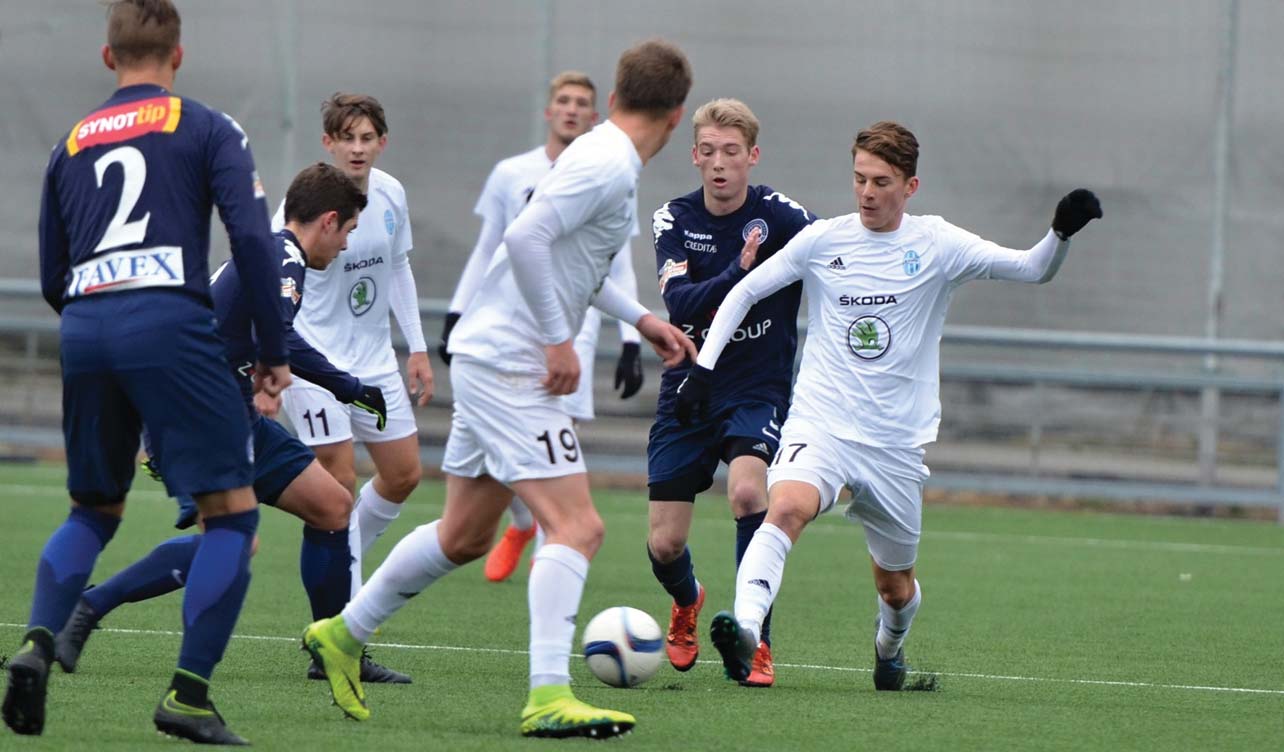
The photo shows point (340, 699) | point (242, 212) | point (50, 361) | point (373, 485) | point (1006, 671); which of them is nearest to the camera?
point (242, 212)

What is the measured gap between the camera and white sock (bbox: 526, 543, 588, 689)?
494 centimetres

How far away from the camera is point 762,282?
6.54m

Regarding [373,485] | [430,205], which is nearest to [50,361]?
[430,205]

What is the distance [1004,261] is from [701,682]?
1792 mm

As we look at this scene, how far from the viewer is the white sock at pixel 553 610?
4.94 m

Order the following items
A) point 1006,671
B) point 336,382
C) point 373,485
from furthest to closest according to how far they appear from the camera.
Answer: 1. point 373,485
2. point 1006,671
3. point 336,382

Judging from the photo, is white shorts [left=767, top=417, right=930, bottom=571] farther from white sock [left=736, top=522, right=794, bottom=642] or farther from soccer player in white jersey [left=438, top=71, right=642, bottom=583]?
soccer player in white jersey [left=438, top=71, right=642, bottom=583]

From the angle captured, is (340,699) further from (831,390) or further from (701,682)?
(831,390)

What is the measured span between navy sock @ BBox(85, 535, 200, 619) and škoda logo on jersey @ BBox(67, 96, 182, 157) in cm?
176

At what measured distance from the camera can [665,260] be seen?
7156mm

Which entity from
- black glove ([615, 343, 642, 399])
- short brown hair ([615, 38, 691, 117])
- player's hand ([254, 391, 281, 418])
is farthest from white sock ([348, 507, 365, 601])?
black glove ([615, 343, 642, 399])

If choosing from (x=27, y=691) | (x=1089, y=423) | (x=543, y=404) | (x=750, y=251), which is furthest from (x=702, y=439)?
(x=1089, y=423)

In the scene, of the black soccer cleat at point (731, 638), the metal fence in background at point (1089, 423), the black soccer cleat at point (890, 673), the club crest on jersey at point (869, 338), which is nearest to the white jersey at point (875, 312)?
the club crest on jersey at point (869, 338)

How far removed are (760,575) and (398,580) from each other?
1363 millimetres
